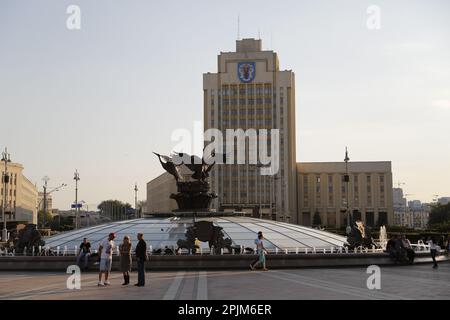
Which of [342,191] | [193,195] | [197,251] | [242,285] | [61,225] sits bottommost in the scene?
[61,225]

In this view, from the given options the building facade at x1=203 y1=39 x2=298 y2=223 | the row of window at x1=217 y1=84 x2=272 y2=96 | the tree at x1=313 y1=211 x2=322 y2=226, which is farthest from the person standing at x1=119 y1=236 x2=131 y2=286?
the row of window at x1=217 y1=84 x2=272 y2=96

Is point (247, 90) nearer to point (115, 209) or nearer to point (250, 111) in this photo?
point (250, 111)

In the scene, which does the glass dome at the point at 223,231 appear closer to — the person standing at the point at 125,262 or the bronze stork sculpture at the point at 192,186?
the bronze stork sculpture at the point at 192,186

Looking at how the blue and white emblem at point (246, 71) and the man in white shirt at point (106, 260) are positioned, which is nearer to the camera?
the man in white shirt at point (106, 260)

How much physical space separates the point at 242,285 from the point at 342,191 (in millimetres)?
88407

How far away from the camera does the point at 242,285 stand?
45.6 ft

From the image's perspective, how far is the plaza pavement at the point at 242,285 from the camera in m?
11.9

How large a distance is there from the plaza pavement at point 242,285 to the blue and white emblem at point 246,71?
267ft

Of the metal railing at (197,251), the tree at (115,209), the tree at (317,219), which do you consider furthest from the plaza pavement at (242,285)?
the tree at (115,209)

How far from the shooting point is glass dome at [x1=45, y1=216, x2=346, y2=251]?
22.9 m

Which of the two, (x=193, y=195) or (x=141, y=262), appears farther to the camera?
(x=193, y=195)

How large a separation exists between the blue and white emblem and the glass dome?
7159cm

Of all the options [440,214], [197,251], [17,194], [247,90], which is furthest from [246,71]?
[197,251]
